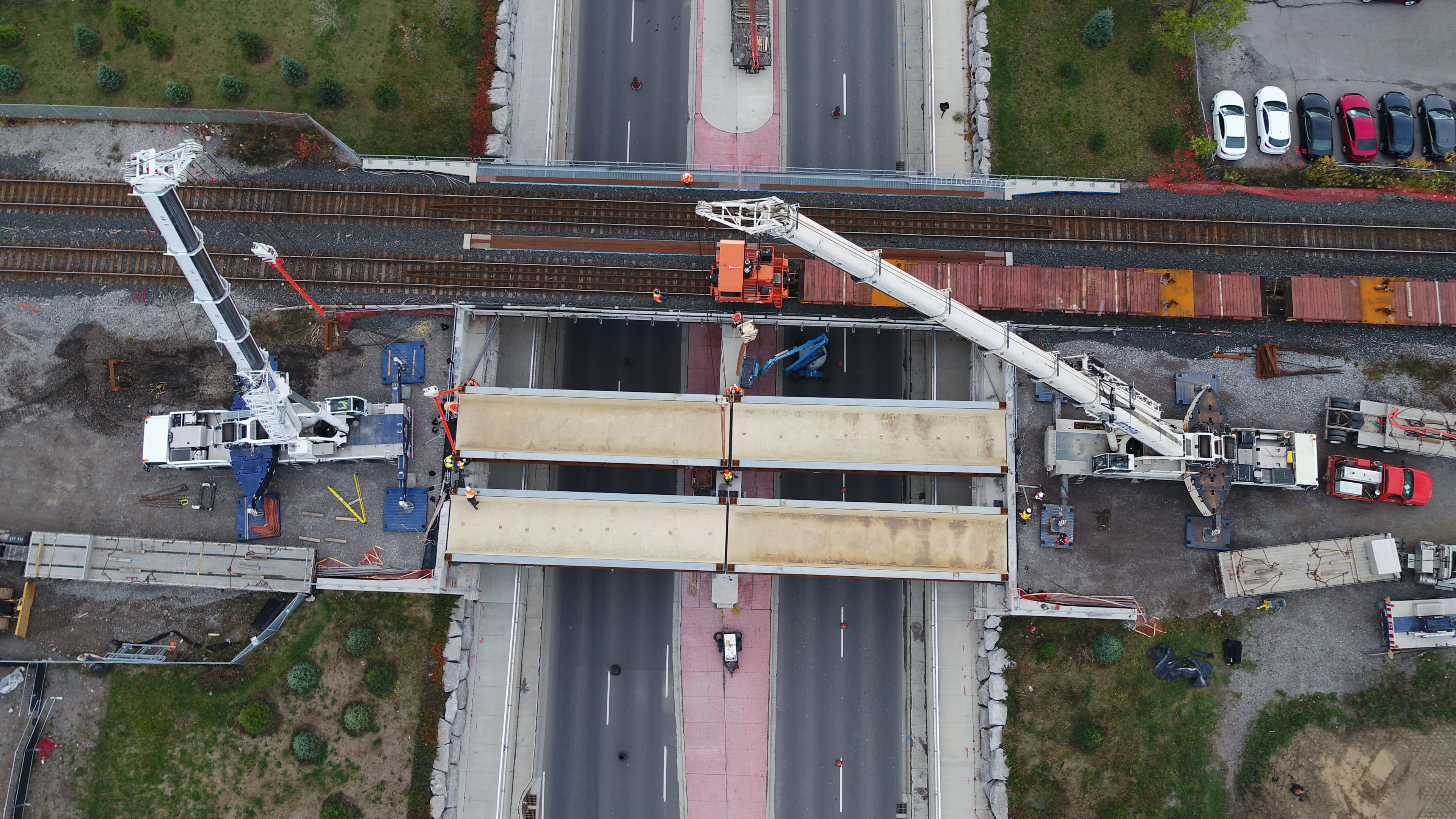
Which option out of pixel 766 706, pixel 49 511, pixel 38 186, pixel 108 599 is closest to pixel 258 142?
pixel 38 186

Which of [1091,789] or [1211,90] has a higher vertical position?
[1211,90]

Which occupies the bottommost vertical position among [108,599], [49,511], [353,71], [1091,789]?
[1091,789]

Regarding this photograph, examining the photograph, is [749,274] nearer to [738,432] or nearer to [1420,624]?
[738,432]

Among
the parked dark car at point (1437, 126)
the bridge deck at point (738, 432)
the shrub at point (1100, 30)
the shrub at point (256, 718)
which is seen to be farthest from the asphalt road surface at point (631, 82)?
the parked dark car at point (1437, 126)

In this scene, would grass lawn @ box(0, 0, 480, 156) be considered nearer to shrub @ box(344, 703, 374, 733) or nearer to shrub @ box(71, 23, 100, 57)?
shrub @ box(71, 23, 100, 57)

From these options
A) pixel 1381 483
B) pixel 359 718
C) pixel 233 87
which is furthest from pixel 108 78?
A: pixel 1381 483

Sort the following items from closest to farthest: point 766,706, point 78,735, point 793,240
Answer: point 793,240 → point 78,735 → point 766,706

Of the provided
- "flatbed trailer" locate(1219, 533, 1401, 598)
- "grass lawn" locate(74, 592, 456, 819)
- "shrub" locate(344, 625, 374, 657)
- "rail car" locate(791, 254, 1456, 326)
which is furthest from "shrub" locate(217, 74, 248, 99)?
"flatbed trailer" locate(1219, 533, 1401, 598)

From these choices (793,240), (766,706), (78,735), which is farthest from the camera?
(766,706)

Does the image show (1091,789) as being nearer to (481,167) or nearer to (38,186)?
(481,167)

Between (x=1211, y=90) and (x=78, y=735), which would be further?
(x=1211, y=90)
